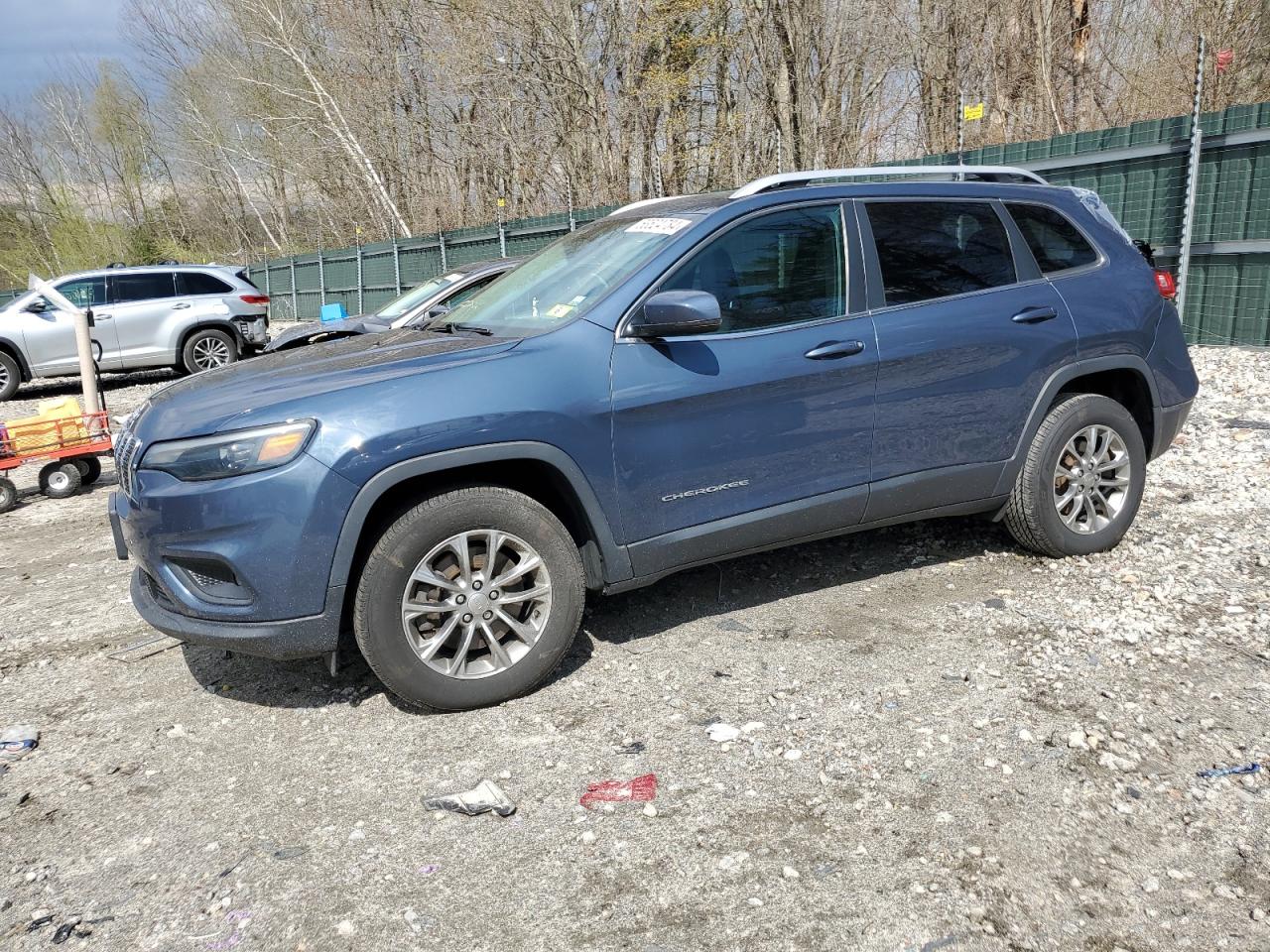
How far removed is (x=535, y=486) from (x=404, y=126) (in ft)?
87.7

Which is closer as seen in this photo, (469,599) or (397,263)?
(469,599)

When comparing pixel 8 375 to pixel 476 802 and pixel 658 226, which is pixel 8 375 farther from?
pixel 476 802

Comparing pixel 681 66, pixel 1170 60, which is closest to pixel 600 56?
pixel 681 66

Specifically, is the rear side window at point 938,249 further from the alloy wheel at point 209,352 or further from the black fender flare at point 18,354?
the black fender flare at point 18,354

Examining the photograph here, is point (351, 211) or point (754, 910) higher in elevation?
point (351, 211)

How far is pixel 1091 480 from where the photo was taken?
184 inches

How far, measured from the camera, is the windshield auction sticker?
3.91 m

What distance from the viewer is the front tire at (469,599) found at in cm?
330

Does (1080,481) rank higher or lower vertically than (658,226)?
lower

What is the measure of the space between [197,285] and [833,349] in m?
14.1

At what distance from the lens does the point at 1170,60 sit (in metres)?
16.5

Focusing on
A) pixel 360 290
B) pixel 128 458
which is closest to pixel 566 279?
pixel 128 458

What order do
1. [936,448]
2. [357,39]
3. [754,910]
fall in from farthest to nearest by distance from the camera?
[357,39], [936,448], [754,910]

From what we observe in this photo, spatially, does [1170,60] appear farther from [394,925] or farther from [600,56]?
[394,925]
